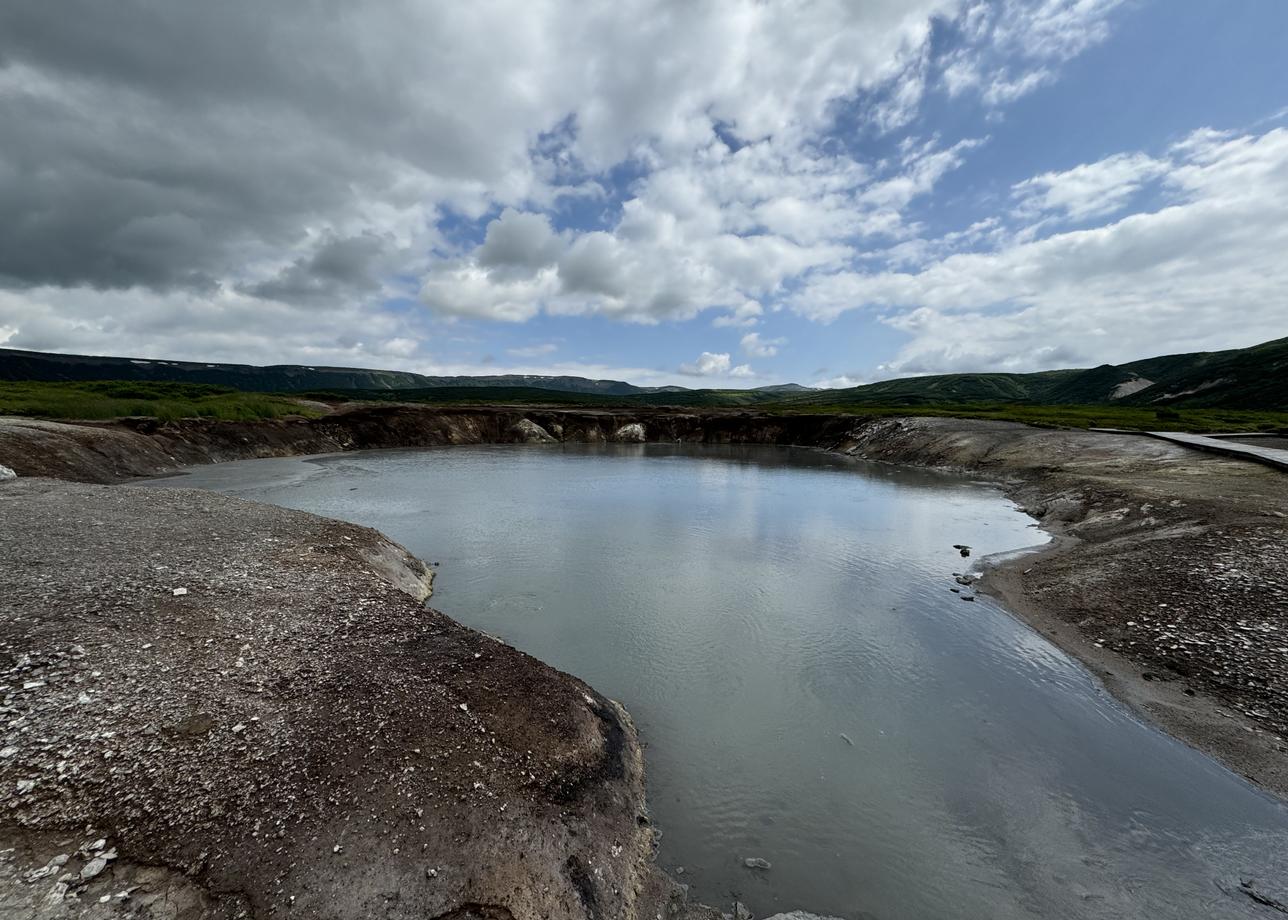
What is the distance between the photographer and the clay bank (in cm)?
531

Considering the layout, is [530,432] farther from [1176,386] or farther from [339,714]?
[1176,386]

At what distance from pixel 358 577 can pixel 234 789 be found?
25.0 feet

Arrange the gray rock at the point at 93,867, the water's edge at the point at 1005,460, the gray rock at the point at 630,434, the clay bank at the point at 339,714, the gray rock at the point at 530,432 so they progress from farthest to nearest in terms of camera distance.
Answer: the gray rock at the point at 630,434, the gray rock at the point at 530,432, the water's edge at the point at 1005,460, the clay bank at the point at 339,714, the gray rock at the point at 93,867

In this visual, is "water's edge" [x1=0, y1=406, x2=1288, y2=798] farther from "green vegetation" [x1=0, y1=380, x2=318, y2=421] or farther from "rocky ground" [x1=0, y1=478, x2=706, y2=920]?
"rocky ground" [x1=0, y1=478, x2=706, y2=920]

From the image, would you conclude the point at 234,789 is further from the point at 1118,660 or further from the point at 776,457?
the point at 776,457

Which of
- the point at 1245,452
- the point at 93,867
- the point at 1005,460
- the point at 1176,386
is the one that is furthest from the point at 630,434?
the point at 1176,386

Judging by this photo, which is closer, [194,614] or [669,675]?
[194,614]

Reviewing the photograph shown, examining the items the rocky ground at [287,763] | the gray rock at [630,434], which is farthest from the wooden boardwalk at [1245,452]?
the gray rock at [630,434]

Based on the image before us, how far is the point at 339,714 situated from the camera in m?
7.50

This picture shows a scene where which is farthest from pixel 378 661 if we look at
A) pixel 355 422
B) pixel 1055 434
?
pixel 355 422

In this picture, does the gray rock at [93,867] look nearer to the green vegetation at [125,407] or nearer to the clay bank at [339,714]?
the clay bank at [339,714]

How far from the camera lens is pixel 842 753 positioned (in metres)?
9.47

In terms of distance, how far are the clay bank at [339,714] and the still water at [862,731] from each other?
2.03ft

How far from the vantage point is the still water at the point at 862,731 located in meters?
7.04
